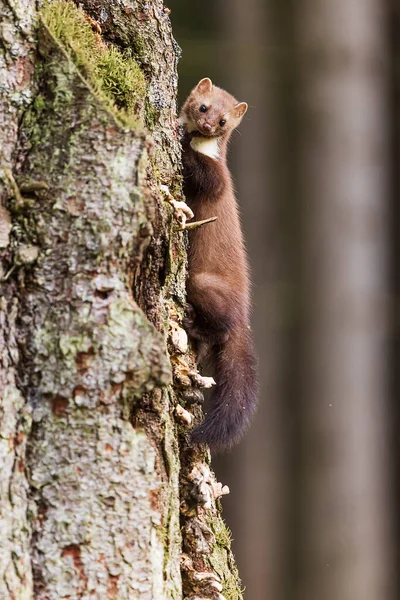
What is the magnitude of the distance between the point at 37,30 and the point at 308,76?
2.98 m

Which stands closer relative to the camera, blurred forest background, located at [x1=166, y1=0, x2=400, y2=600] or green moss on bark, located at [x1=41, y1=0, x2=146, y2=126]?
green moss on bark, located at [x1=41, y1=0, x2=146, y2=126]

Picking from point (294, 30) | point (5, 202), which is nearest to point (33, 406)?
point (5, 202)

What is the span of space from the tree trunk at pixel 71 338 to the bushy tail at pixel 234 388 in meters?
0.72

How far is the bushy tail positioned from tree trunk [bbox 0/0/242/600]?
0.72m

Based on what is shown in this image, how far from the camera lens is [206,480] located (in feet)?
7.60

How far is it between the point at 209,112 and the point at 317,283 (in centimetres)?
134

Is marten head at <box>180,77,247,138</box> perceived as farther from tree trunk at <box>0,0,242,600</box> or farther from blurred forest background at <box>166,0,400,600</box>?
tree trunk at <box>0,0,242,600</box>

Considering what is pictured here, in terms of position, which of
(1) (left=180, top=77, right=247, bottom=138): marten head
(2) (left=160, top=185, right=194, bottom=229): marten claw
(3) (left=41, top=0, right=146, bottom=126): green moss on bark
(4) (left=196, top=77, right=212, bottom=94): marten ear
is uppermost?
(4) (left=196, top=77, right=212, bottom=94): marten ear

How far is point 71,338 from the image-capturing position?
1780 mm

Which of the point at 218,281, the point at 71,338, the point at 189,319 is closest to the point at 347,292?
the point at 218,281

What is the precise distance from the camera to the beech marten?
2818 mm

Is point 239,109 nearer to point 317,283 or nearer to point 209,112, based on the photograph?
point 209,112

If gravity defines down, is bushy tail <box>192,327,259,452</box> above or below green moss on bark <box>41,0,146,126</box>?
below

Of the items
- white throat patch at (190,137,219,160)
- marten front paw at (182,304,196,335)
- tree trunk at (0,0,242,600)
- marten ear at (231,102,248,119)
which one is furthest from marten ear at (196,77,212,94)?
tree trunk at (0,0,242,600)
